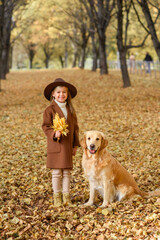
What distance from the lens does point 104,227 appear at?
13.5 ft

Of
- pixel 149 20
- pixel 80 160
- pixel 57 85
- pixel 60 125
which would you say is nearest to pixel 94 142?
pixel 60 125

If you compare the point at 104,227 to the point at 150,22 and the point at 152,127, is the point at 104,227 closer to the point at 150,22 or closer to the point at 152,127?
the point at 152,127

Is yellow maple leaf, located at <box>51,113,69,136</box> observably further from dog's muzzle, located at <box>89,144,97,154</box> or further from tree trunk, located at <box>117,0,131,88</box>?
tree trunk, located at <box>117,0,131,88</box>

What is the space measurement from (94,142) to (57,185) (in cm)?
107

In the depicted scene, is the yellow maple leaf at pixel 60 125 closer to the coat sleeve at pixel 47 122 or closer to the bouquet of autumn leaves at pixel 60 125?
the bouquet of autumn leaves at pixel 60 125

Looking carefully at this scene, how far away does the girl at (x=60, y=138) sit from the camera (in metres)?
4.66

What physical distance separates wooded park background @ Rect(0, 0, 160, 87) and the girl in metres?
8.87

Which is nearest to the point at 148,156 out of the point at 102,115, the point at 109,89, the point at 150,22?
the point at 102,115

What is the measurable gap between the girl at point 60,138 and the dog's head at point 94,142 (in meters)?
0.41

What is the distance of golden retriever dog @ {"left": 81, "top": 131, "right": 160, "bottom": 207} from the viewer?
4.35 m

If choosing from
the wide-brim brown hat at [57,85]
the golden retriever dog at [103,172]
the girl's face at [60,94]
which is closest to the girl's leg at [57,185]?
the golden retriever dog at [103,172]

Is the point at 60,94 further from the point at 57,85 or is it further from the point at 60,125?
the point at 60,125

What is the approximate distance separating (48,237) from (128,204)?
1231 mm

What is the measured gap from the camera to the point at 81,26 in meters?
30.3
